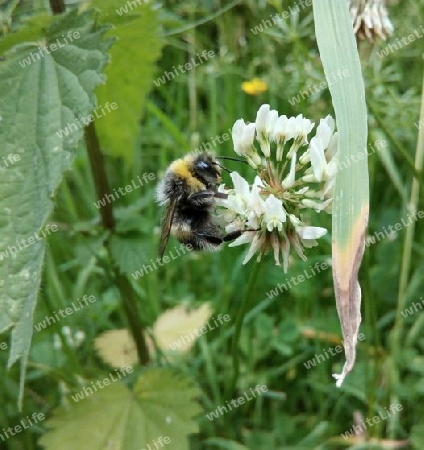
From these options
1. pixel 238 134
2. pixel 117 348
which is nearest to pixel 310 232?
pixel 238 134

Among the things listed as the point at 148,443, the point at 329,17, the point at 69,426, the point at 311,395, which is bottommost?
the point at 311,395

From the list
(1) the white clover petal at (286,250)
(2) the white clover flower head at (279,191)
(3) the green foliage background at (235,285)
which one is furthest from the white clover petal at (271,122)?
(3) the green foliage background at (235,285)

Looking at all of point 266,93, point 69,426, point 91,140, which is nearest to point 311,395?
point 69,426

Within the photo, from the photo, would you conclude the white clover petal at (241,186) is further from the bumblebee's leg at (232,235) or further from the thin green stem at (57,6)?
the thin green stem at (57,6)

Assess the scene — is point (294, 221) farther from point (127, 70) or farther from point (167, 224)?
point (127, 70)

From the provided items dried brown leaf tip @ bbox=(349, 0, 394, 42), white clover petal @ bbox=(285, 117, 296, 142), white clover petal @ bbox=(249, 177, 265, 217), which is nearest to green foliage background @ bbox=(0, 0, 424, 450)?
dried brown leaf tip @ bbox=(349, 0, 394, 42)

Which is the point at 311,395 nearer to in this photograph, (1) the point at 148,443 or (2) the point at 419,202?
(1) the point at 148,443
